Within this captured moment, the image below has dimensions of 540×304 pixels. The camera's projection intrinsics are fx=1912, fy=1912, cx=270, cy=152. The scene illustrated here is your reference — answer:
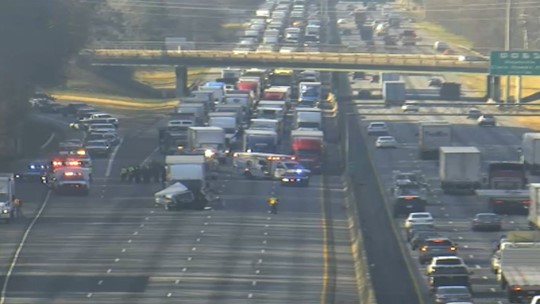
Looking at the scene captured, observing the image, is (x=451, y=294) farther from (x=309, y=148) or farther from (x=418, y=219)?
(x=309, y=148)

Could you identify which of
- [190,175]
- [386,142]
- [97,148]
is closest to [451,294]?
[190,175]

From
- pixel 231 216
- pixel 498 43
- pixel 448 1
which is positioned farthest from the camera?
pixel 448 1

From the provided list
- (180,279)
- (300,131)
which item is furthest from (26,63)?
(180,279)

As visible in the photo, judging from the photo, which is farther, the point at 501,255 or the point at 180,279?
the point at 180,279

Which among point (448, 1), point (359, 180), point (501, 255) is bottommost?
point (448, 1)

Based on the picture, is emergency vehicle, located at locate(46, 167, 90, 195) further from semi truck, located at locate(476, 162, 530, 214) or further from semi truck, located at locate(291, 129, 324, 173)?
semi truck, located at locate(476, 162, 530, 214)

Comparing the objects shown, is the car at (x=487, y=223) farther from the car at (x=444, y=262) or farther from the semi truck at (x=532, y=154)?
the semi truck at (x=532, y=154)

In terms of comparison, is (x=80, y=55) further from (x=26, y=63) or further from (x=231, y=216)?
(x=231, y=216)
